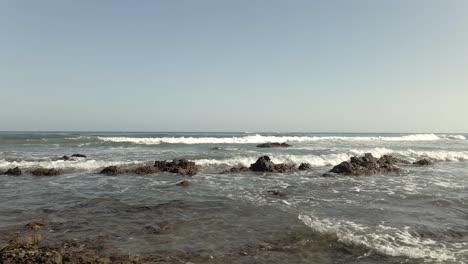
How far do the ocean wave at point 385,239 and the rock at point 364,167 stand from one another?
9.03 meters

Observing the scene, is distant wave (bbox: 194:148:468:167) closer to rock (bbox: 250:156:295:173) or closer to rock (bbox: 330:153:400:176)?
rock (bbox: 250:156:295:173)

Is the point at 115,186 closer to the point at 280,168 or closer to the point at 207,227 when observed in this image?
the point at 207,227

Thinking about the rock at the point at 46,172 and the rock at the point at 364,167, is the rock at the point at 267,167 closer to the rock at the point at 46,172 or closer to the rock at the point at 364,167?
the rock at the point at 364,167

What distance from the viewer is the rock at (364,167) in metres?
17.1

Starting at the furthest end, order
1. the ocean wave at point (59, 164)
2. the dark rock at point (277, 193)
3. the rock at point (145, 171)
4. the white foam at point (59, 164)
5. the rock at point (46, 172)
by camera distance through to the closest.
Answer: the white foam at point (59, 164)
the ocean wave at point (59, 164)
the rock at point (145, 171)
the rock at point (46, 172)
the dark rock at point (277, 193)

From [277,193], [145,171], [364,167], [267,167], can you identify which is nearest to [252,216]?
[277,193]

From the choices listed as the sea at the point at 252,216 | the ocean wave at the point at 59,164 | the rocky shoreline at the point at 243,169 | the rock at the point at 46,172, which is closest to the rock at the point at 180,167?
the rocky shoreline at the point at 243,169

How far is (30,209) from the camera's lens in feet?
Result: 31.5

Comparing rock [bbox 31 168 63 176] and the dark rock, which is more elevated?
rock [bbox 31 168 63 176]

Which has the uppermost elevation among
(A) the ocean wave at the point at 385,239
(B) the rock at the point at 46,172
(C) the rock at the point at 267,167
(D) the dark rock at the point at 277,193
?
(C) the rock at the point at 267,167

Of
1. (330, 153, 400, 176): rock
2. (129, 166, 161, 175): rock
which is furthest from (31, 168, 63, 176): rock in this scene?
(330, 153, 400, 176): rock

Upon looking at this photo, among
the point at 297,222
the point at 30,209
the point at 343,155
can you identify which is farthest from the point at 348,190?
the point at 343,155

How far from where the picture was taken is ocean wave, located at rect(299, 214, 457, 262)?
643cm

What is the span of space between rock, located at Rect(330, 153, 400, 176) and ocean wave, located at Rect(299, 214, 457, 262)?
29.6 ft
